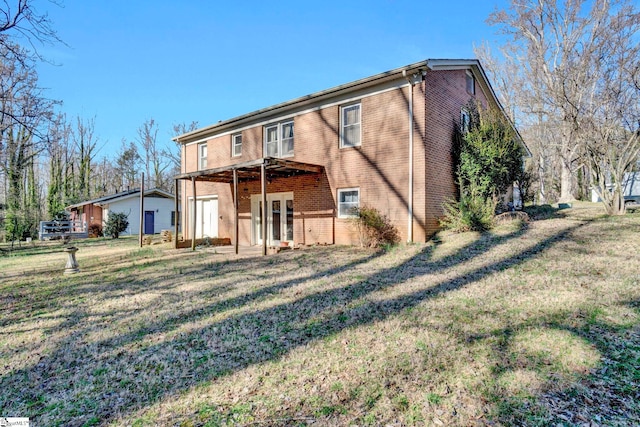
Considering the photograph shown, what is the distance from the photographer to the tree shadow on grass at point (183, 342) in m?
3.50

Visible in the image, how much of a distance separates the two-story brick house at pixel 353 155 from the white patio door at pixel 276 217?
4 cm

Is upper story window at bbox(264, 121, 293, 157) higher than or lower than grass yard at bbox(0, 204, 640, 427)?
higher

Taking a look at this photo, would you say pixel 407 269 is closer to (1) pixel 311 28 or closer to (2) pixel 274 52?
(1) pixel 311 28

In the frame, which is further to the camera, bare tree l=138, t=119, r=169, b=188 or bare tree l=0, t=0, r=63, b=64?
bare tree l=138, t=119, r=169, b=188

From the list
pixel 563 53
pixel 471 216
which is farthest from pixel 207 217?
pixel 563 53

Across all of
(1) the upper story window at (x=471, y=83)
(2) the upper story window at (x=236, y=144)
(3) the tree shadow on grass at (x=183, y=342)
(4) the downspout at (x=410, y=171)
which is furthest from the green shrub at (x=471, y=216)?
(2) the upper story window at (x=236, y=144)

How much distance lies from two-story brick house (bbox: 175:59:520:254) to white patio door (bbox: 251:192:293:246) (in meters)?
0.04

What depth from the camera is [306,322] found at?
5.05 metres

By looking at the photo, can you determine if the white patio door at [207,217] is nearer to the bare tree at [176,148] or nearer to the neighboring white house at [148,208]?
the neighboring white house at [148,208]

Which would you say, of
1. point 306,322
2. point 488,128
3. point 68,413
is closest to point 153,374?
point 68,413

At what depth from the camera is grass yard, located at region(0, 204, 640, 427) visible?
10.1 ft

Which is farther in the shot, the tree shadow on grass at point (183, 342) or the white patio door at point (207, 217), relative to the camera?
the white patio door at point (207, 217)

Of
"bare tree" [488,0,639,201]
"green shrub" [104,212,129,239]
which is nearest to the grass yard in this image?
"bare tree" [488,0,639,201]

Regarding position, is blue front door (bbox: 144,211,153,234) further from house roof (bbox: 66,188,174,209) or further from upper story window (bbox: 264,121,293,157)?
upper story window (bbox: 264,121,293,157)
